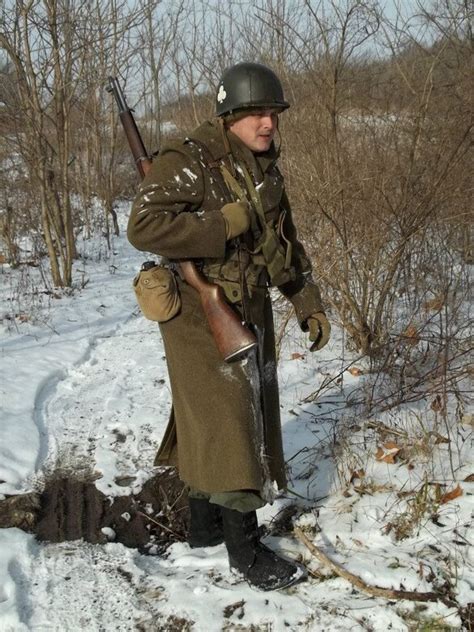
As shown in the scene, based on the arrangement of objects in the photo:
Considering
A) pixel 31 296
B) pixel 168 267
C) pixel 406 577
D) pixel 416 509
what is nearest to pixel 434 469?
pixel 416 509

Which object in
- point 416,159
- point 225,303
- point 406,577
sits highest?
point 416,159

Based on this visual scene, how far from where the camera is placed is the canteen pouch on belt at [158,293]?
217cm

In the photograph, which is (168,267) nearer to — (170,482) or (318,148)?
(170,482)

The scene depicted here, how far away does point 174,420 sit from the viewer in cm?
256

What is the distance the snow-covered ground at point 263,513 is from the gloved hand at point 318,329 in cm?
78

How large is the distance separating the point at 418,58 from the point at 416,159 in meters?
0.77

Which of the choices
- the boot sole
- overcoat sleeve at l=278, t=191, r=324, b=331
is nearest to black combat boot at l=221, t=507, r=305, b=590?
the boot sole

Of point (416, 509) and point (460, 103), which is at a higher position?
point (460, 103)

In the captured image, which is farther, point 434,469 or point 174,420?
point 434,469

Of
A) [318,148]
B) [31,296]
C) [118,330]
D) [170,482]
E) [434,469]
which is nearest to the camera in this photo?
[434,469]

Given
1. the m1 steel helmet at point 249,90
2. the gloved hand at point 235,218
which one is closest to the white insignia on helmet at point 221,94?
the m1 steel helmet at point 249,90

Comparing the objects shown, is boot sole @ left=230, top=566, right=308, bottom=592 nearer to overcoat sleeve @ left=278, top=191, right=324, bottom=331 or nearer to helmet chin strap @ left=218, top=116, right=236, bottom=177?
overcoat sleeve @ left=278, top=191, right=324, bottom=331

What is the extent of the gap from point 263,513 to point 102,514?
84 centimetres

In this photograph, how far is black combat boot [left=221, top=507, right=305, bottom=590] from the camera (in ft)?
7.42
